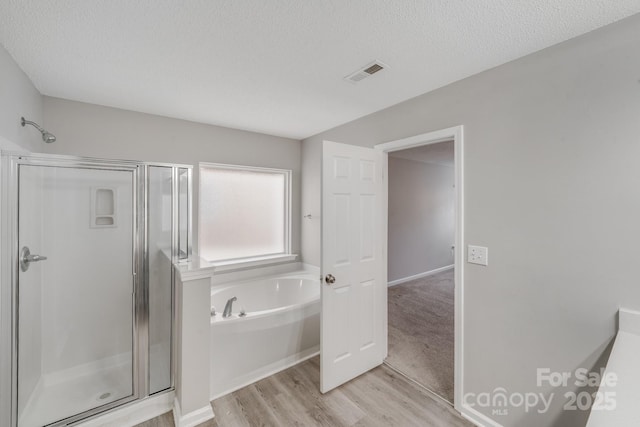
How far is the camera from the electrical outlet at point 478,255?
5.85 feet

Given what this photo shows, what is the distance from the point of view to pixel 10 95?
5.29ft

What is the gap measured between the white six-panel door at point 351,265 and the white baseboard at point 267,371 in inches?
19.9

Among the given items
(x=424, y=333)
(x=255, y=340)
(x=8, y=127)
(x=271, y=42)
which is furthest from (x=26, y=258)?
(x=424, y=333)

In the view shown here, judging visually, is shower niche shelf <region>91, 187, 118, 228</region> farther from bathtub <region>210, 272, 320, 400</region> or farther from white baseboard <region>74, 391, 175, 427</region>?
white baseboard <region>74, 391, 175, 427</region>

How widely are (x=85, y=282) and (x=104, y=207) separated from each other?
2.27 feet

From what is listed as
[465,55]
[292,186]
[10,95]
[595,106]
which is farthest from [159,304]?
[595,106]

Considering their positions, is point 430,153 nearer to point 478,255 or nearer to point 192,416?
point 478,255

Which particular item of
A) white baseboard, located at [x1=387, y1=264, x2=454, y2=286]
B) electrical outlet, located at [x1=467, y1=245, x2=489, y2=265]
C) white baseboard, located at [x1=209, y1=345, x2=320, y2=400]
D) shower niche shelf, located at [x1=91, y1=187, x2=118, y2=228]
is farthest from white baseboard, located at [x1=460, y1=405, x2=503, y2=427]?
shower niche shelf, located at [x1=91, y1=187, x2=118, y2=228]

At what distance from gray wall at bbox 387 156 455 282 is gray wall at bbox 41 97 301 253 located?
2416 millimetres

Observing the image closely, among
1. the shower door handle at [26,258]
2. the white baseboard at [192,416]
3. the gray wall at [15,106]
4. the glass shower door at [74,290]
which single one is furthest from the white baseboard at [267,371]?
the gray wall at [15,106]

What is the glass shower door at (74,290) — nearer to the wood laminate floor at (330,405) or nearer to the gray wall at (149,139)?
the gray wall at (149,139)

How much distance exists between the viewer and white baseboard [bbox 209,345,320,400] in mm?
2104

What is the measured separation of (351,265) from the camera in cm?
221

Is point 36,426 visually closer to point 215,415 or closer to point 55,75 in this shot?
point 215,415
